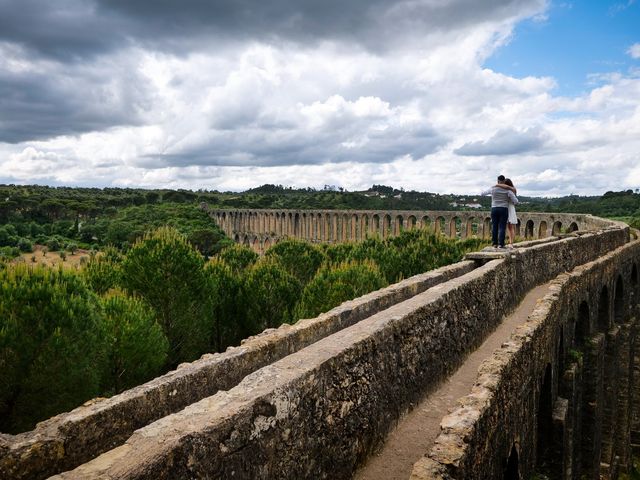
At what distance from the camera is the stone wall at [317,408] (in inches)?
108

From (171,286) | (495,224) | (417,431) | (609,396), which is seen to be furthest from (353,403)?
(609,396)

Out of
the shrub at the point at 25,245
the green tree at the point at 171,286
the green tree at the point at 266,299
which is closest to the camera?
the green tree at the point at 171,286

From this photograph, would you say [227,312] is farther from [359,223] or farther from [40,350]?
[359,223]

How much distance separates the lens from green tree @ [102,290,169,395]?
960cm

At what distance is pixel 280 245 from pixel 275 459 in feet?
68.1

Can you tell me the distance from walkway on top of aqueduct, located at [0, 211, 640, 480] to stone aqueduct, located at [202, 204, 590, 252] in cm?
1587

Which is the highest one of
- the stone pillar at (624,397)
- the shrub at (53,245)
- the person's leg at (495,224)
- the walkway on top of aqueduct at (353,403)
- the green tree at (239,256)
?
the person's leg at (495,224)

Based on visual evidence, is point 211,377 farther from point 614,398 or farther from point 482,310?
point 614,398

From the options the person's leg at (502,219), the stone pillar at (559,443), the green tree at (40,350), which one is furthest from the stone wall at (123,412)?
the person's leg at (502,219)

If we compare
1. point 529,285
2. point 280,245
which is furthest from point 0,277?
point 280,245

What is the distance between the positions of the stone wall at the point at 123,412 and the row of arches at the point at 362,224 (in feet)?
66.7

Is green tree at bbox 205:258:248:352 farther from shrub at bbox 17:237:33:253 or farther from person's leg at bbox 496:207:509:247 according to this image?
shrub at bbox 17:237:33:253

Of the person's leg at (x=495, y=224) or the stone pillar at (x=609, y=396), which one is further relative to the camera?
the stone pillar at (x=609, y=396)

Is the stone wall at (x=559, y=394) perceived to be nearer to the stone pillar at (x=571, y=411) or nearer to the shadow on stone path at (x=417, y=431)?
the stone pillar at (x=571, y=411)
